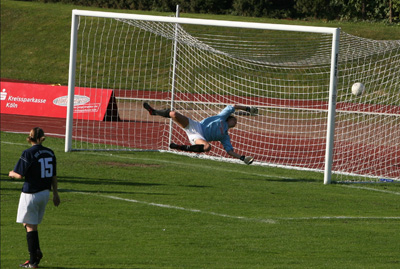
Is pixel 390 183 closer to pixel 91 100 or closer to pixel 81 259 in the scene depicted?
pixel 81 259

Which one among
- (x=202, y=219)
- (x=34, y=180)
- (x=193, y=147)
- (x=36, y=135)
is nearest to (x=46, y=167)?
(x=34, y=180)

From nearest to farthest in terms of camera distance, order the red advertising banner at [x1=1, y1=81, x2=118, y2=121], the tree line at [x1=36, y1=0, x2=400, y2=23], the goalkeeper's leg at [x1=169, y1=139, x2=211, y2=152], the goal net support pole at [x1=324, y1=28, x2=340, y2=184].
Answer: the goalkeeper's leg at [x1=169, y1=139, x2=211, y2=152], the goal net support pole at [x1=324, y1=28, x2=340, y2=184], the red advertising banner at [x1=1, y1=81, x2=118, y2=121], the tree line at [x1=36, y1=0, x2=400, y2=23]

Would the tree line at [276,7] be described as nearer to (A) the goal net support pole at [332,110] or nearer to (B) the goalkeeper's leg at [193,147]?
(A) the goal net support pole at [332,110]

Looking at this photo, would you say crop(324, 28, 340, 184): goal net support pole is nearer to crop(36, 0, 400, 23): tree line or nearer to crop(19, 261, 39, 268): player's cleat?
crop(19, 261, 39, 268): player's cleat

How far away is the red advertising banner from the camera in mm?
28281

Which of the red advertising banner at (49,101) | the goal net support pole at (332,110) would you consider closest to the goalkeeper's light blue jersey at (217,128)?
the goal net support pole at (332,110)

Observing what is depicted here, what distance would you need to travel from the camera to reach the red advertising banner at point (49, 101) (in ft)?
92.8

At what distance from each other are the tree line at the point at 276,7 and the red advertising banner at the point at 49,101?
3157 cm

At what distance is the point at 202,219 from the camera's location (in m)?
12.2

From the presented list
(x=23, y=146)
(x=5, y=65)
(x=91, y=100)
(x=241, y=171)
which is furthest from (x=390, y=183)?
(x=5, y=65)

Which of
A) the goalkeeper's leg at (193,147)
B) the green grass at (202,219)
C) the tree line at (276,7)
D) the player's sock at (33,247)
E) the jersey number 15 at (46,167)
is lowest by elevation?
the green grass at (202,219)

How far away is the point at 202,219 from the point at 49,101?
60.9ft

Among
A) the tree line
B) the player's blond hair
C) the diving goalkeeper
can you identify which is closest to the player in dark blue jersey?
the player's blond hair

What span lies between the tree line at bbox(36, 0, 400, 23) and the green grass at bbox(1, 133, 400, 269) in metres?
41.6
